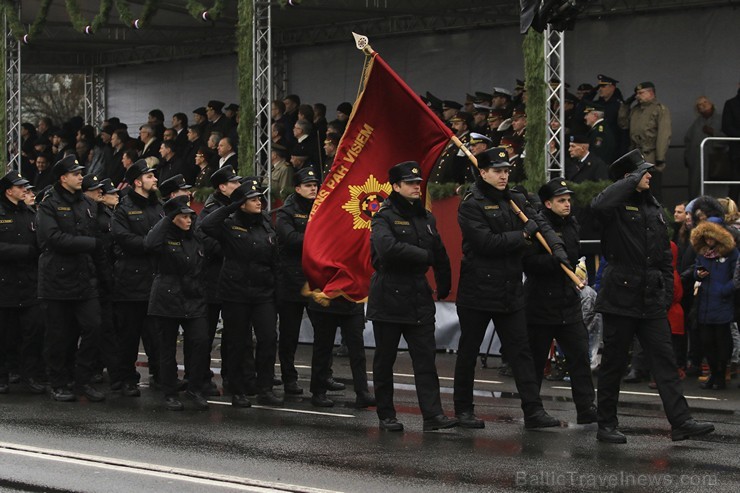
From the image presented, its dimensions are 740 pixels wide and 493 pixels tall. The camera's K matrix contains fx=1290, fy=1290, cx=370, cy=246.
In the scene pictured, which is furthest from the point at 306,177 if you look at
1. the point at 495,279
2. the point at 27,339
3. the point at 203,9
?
the point at 203,9

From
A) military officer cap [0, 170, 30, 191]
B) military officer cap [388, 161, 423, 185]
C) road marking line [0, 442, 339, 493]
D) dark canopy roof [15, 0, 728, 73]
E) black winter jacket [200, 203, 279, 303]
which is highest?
dark canopy roof [15, 0, 728, 73]

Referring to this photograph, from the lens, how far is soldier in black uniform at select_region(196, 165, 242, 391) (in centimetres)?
1244

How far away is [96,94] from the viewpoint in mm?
30156

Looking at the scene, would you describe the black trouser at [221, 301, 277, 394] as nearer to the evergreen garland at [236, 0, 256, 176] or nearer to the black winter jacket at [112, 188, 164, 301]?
the black winter jacket at [112, 188, 164, 301]

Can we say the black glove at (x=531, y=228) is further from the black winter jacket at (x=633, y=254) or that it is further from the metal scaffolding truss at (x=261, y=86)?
the metal scaffolding truss at (x=261, y=86)

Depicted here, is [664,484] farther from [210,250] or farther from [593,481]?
[210,250]

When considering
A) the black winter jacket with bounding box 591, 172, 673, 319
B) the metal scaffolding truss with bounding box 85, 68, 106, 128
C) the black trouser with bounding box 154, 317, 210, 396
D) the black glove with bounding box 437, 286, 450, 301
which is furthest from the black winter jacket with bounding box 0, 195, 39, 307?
the metal scaffolding truss with bounding box 85, 68, 106, 128

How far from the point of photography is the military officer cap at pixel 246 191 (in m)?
11.8

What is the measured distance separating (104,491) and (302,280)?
5367 millimetres

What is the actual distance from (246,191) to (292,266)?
146 cm

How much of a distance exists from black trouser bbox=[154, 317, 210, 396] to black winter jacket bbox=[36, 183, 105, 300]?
0.92 meters

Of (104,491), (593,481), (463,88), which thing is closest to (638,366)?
(593,481)

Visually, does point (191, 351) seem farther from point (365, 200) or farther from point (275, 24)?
point (275, 24)

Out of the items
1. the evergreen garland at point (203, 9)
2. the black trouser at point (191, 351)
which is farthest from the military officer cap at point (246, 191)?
the evergreen garland at point (203, 9)
